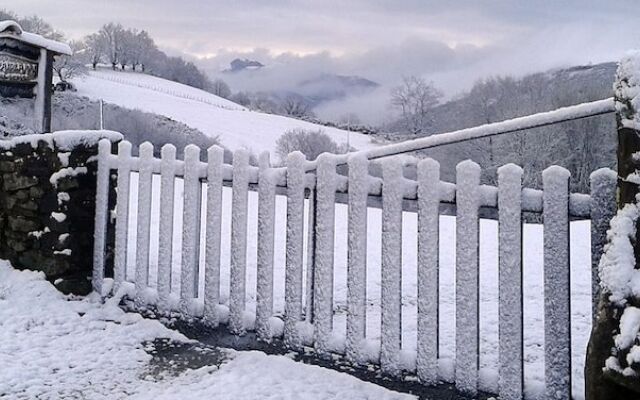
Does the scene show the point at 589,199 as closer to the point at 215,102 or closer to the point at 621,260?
the point at 621,260

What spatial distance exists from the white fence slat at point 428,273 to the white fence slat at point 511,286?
338mm

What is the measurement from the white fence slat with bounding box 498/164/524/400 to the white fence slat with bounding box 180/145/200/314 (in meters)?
2.15

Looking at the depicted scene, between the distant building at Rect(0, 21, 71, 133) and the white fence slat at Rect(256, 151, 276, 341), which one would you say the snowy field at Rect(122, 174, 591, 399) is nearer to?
the white fence slat at Rect(256, 151, 276, 341)

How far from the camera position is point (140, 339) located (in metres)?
3.75

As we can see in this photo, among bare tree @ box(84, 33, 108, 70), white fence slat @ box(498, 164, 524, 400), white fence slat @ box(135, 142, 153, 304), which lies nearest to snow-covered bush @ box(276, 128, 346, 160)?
white fence slat @ box(135, 142, 153, 304)

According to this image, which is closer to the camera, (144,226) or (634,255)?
(634,255)

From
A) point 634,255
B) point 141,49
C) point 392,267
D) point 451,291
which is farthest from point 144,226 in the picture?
point 141,49

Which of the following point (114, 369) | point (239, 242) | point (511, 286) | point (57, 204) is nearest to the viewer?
point (511, 286)

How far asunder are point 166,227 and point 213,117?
38.1m

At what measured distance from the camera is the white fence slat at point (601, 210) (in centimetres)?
245

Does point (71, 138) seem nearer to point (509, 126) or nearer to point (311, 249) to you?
point (311, 249)

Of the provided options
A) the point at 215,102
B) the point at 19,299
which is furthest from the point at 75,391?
the point at 215,102

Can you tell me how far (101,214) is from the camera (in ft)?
14.8

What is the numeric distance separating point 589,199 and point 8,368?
131 inches
